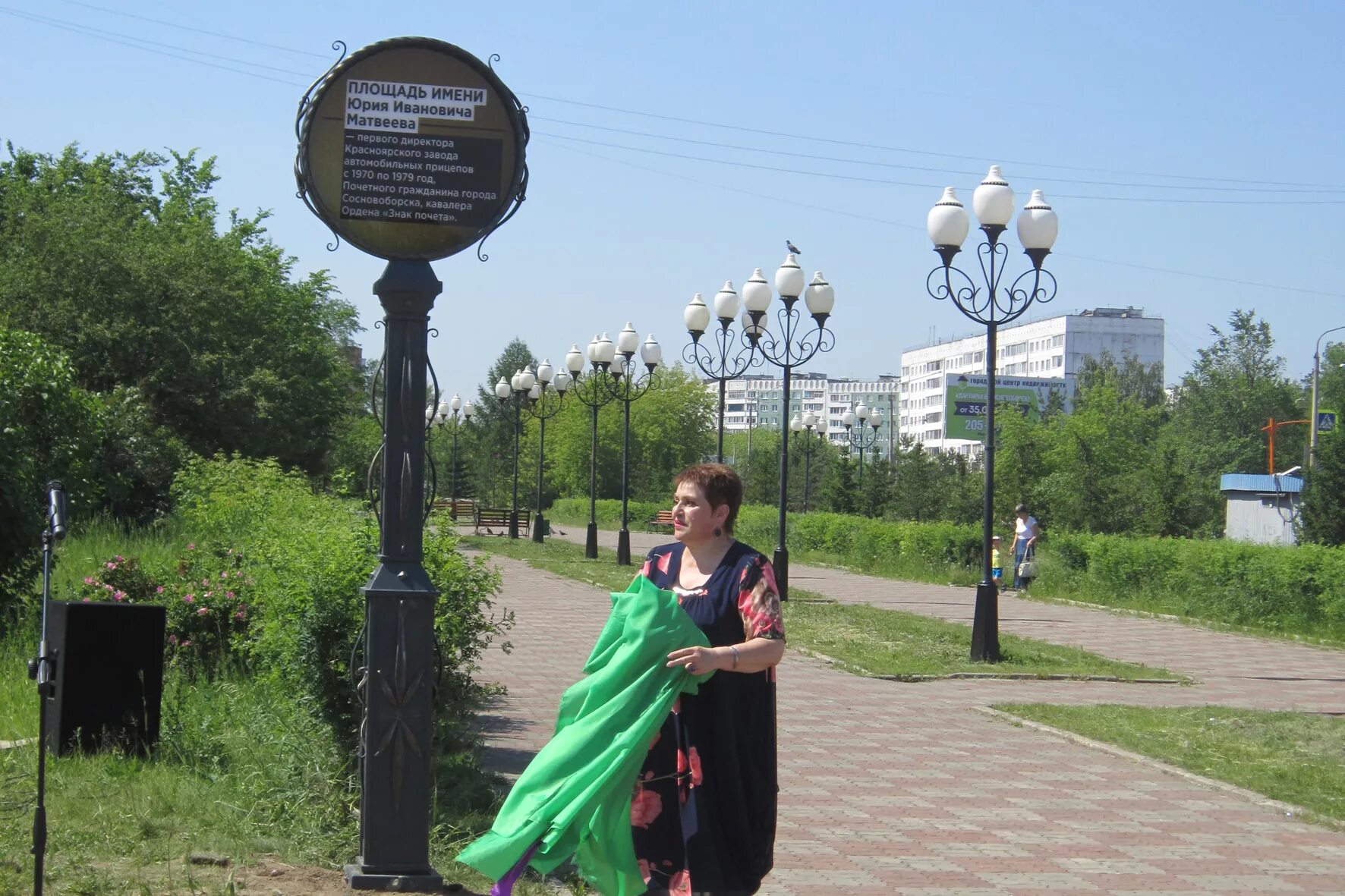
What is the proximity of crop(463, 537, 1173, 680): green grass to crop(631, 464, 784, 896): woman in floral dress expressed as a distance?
852cm

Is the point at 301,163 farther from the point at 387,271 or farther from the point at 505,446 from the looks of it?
the point at 505,446

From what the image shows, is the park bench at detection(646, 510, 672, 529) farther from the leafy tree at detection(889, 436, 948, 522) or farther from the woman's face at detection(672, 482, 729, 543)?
the woman's face at detection(672, 482, 729, 543)

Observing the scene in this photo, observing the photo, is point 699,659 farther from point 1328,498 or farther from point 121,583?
point 1328,498

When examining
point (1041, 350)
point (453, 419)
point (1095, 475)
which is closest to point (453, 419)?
point (453, 419)

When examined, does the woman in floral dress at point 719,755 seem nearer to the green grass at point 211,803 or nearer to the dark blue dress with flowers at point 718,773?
the dark blue dress with flowers at point 718,773

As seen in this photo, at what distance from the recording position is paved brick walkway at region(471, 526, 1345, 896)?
6156 millimetres

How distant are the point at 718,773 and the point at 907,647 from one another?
11.7 metres

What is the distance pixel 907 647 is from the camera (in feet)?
51.9

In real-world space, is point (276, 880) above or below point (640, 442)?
below

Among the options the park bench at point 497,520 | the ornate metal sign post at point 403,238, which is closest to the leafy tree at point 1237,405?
the park bench at point 497,520

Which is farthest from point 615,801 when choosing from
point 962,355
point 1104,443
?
point 962,355

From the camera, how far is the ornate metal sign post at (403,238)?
5.15 meters

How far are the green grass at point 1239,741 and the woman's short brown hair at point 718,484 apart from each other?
454cm

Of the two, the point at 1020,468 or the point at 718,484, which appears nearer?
the point at 718,484
